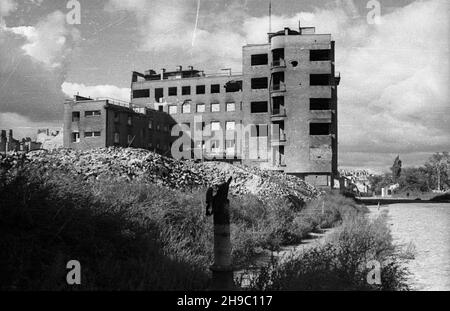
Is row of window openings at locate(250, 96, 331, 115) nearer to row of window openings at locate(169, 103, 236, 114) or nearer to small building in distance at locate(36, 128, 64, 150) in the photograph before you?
row of window openings at locate(169, 103, 236, 114)

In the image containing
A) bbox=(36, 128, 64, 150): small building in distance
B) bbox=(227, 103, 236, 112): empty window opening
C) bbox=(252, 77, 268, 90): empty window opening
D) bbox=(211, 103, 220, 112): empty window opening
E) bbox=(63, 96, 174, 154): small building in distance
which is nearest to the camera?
bbox=(252, 77, 268, 90): empty window opening

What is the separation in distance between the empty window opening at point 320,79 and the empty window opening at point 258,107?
5626 millimetres

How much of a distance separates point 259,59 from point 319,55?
21.4 feet

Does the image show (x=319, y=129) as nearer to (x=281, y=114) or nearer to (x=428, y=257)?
(x=281, y=114)

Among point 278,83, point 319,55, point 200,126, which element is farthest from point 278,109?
point 200,126

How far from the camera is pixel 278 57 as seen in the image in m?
45.8

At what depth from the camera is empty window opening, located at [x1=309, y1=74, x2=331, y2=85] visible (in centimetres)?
4456

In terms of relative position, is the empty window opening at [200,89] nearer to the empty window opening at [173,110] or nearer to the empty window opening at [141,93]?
the empty window opening at [173,110]

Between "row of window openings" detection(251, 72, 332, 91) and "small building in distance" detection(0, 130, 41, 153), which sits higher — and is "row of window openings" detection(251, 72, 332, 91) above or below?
above

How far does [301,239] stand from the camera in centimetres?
1326

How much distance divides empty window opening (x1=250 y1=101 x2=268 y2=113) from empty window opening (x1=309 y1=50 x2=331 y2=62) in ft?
22.3

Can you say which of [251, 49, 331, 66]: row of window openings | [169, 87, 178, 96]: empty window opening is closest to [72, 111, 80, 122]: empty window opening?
[169, 87, 178, 96]: empty window opening
